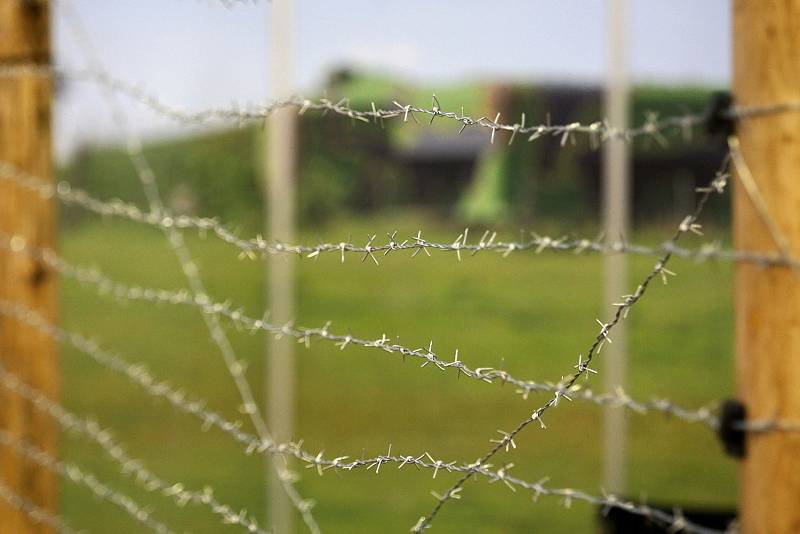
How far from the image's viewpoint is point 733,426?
38.6 inches

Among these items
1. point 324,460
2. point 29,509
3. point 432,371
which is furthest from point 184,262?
point 432,371

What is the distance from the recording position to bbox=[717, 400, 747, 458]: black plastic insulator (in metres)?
0.98

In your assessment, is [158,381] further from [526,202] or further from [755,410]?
[755,410]

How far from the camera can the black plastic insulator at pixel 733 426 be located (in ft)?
3.21

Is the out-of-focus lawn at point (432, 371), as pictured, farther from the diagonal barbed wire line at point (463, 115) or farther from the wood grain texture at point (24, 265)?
the diagonal barbed wire line at point (463, 115)

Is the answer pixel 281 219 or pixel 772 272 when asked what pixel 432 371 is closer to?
pixel 281 219

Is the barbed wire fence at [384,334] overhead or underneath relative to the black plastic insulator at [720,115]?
underneath

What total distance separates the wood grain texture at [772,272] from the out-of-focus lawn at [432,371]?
2.46 meters

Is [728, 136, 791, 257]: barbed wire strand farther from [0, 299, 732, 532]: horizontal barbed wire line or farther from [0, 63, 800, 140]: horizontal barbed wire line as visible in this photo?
[0, 299, 732, 532]: horizontal barbed wire line

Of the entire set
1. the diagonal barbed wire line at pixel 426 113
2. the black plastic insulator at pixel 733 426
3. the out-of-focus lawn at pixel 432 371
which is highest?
the diagonal barbed wire line at pixel 426 113

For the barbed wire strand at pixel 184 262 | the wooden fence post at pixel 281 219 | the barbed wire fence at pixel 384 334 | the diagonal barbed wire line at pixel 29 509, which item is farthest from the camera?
the wooden fence post at pixel 281 219

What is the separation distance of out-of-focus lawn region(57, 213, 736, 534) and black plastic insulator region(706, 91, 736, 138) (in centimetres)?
243

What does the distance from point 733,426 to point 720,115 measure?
30 centimetres

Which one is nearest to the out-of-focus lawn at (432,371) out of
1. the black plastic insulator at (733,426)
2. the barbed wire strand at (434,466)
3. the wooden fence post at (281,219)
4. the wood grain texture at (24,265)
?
the wooden fence post at (281,219)
